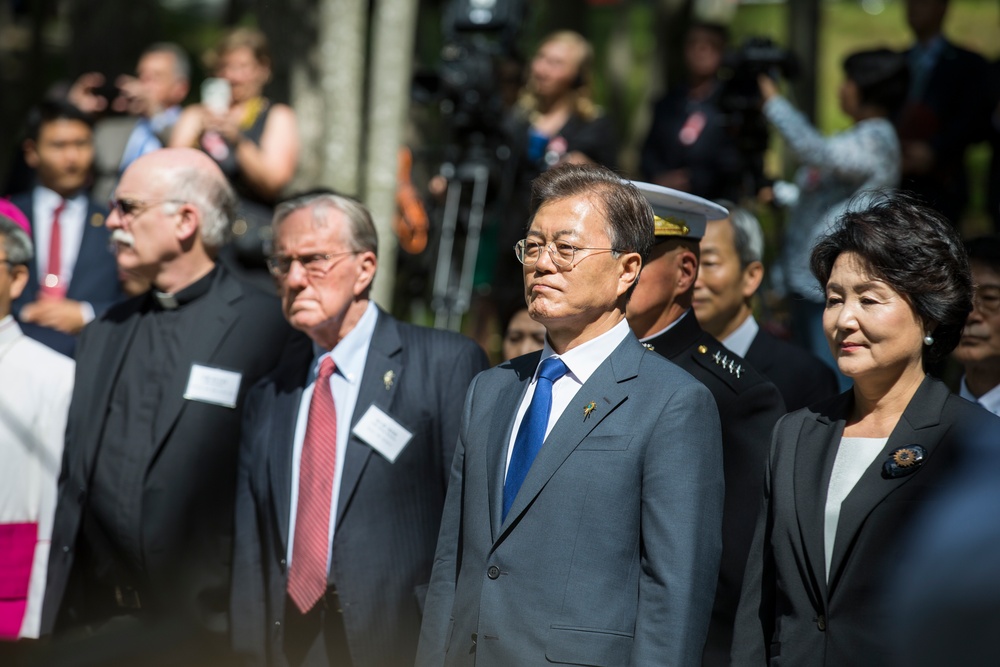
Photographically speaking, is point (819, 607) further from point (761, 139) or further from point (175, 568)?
point (761, 139)

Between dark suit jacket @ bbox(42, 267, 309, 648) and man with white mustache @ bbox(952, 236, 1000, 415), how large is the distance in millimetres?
2366

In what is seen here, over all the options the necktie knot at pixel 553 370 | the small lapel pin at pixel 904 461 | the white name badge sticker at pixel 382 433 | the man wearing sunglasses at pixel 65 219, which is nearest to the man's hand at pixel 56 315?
the man wearing sunglasses at pixel 65 219

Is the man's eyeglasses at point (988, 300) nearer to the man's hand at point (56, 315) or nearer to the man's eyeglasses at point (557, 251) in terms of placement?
the man's eyeglasses at point (557, 251)

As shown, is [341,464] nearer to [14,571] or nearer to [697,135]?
[14,571]

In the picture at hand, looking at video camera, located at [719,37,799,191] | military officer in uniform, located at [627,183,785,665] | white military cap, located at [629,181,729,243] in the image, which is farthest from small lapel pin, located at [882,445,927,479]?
video camera, located at [719,37,799,191]

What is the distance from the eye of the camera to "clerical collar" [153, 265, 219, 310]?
4.75 m

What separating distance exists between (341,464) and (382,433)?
166 mm

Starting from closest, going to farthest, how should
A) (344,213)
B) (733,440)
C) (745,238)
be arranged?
(733,440) < (344,213) < (745,238)

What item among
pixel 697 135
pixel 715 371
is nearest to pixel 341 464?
pixel 715 371

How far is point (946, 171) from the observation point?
266 inches

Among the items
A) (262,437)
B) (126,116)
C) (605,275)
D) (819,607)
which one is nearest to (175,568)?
(262,437)

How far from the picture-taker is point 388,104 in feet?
23.5

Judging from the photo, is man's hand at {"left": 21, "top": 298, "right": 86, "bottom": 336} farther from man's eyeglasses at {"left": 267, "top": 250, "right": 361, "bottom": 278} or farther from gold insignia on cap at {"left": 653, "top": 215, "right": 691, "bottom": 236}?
gold insignia on cap at {"left": 653, "top": 215, "right": 691, "bottom": 236}

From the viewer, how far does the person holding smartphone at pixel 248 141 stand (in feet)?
21.5
